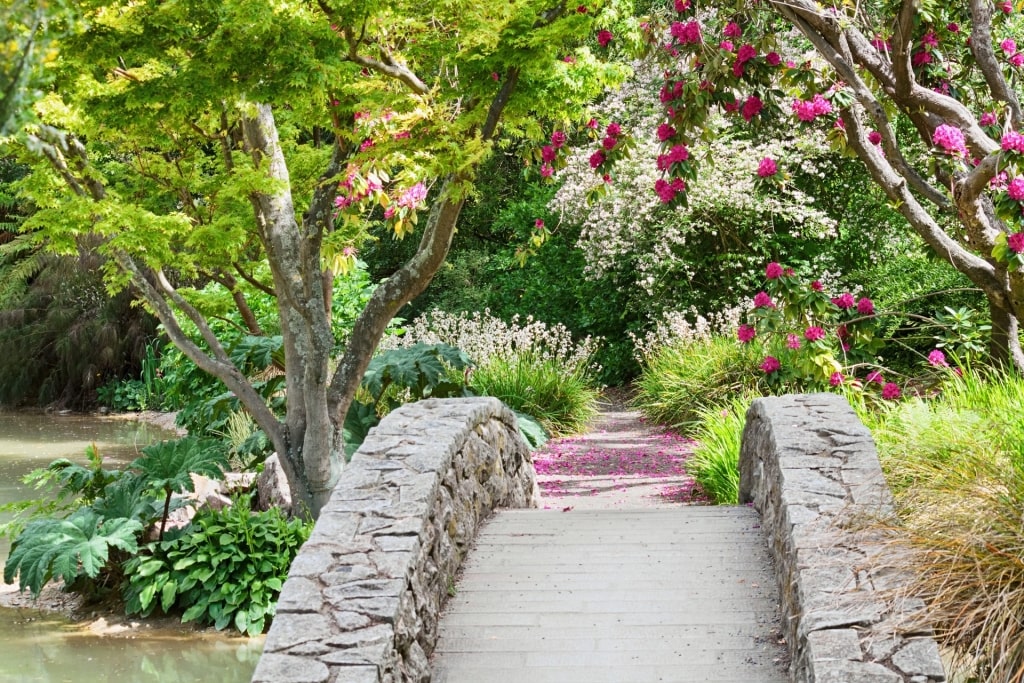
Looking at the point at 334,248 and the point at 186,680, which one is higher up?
the point at 334,248

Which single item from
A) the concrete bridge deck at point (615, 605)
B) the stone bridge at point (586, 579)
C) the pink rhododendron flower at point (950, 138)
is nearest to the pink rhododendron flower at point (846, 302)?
the pink rhododendron flower at point (950, 138)

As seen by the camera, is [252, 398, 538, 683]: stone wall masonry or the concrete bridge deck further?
the concrete bridge deck

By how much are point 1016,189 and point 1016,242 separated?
0.30 m

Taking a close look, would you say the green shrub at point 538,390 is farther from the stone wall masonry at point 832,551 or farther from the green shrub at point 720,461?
the stone wall masonry at point 832,551

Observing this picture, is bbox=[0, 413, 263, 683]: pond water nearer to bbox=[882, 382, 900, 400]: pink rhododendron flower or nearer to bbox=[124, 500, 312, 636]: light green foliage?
bbox=[124, 500, 312, 636]: light green foliage

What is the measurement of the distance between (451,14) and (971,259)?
11.1ft

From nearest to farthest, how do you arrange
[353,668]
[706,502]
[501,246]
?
1. [353,668]
2. [706,502]
3. [501,246]

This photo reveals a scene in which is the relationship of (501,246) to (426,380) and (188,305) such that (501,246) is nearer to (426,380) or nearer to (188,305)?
(426,380)

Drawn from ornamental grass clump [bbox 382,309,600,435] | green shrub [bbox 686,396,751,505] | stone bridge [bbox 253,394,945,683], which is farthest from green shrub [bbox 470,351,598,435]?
stone bridge [bbox 253,394,945,683]

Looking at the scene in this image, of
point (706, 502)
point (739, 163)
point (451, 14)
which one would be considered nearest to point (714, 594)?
point (706, 502)

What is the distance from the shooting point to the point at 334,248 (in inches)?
267

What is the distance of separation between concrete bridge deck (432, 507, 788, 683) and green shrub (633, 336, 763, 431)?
4.07m

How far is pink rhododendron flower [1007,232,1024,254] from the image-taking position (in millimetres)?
5500

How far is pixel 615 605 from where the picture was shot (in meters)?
4.33
